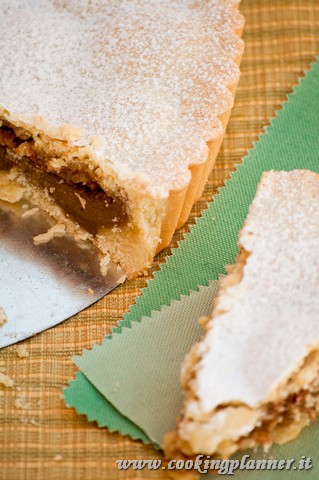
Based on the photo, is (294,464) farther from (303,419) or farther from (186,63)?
(186,63)

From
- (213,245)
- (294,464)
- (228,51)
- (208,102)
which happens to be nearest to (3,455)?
(294,464)

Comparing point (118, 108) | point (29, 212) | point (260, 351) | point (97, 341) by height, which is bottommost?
point (97, 341)

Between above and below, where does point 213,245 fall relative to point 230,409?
below

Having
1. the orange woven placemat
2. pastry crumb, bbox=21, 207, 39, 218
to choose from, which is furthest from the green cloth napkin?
pastry crumb, bbox=21, 207, 39, 218

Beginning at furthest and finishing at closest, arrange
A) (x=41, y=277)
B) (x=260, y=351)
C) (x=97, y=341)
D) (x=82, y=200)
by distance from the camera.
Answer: (x=82, y=200) < (x=41, y=277) < (x=97, y=341) < (x=260, y=351)

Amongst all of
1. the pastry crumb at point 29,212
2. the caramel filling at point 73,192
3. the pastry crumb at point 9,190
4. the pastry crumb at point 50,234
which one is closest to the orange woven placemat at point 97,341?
the caramel filling at point 73,192

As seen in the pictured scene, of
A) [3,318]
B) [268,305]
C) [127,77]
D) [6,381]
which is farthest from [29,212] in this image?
[268,305]

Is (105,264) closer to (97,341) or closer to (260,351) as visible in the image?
(97,341)
